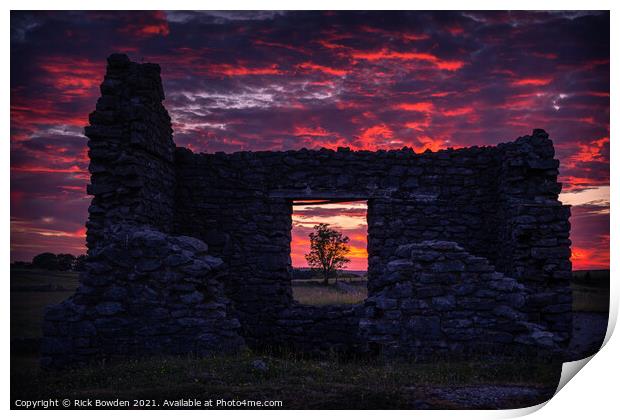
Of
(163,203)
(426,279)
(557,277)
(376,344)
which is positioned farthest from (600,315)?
(163,203)

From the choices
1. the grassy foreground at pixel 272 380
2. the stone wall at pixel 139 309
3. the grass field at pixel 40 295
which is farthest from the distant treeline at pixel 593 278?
the stone wall at pixel 139 309

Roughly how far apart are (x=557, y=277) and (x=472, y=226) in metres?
1.85

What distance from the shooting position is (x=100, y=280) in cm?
802

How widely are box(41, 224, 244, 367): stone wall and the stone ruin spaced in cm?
2

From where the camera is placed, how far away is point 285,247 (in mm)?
11141

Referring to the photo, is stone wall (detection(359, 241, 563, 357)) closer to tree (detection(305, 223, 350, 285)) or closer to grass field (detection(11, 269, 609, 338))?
grass field (detection(11, 269, 609, 338))

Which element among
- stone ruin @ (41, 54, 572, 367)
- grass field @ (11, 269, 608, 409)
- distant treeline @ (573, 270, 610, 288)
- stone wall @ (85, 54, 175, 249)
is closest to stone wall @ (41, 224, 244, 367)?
stone ruin @ (41, 54, 572, 367)

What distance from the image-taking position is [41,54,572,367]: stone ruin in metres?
7.77

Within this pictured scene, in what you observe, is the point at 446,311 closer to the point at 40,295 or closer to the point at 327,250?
the point at 40,295

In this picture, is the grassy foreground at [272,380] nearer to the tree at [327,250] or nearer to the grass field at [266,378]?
the grass field at [266,378]

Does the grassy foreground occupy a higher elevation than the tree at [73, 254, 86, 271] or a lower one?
lower

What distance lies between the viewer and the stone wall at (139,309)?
25.4 ft

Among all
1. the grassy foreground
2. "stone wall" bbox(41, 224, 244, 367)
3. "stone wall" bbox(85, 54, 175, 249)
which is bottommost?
the grassy foreground

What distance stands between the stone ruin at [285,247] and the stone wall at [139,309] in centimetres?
2
